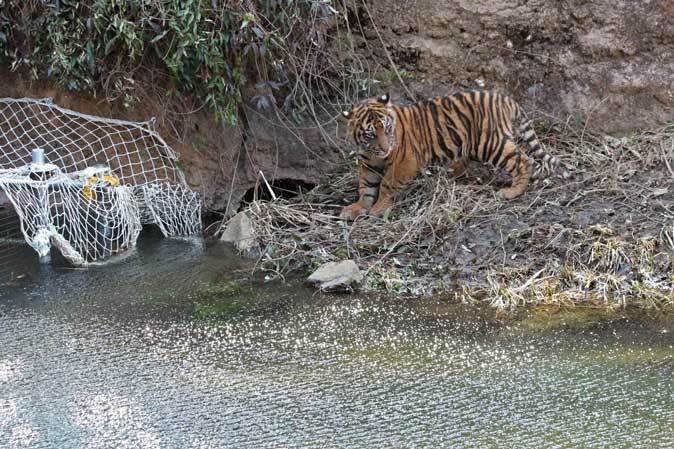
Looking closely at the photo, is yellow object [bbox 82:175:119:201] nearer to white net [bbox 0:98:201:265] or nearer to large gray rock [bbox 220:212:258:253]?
white net [bbox 0:98:201:265]

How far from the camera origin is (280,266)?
535 centimetres

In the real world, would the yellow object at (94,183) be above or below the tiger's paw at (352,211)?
above

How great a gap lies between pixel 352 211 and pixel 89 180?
5.91ft

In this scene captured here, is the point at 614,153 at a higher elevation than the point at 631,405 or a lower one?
higher

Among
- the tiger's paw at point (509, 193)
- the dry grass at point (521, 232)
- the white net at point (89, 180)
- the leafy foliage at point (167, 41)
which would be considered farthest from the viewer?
the leafy foliage at point (167, 41)

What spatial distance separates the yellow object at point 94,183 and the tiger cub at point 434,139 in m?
1.60

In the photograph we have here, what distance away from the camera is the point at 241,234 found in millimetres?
5820

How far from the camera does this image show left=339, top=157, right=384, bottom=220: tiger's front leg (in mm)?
5863

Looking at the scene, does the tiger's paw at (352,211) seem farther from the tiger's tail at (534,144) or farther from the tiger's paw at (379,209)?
the tiger's tail at (534,144)

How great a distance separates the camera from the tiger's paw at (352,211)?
19.1 feet

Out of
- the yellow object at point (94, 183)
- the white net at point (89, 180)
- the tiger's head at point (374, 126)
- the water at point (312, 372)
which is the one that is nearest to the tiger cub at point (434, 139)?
the tiger's head at point (374, 126)

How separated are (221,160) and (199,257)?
3.57 ft

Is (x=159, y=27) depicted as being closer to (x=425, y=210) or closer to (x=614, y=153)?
(x=425, y=210)

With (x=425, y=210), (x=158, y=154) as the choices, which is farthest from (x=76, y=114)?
(x=425, y=210)
